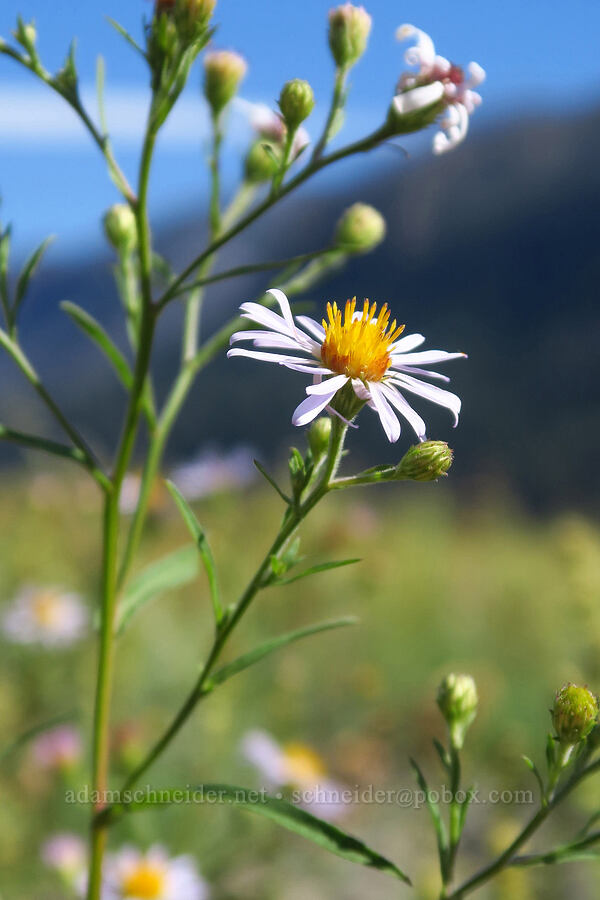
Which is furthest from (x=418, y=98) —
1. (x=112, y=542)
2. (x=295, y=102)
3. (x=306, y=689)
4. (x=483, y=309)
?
(x=483, y=309)

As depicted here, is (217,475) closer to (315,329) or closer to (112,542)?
(112,542)

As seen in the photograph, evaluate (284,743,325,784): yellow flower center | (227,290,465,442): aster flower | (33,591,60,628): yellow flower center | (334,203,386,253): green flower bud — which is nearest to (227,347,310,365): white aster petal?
(227,290,465,442): aster flower

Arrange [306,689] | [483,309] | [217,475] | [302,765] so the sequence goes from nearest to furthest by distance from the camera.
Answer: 1. [302,765]
2. [217,475]
3. [306,689]
4. [483,309]

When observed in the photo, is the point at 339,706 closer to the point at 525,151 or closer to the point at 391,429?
the point at 391,429

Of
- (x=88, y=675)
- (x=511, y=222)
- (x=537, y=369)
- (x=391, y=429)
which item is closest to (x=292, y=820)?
(x=391, y=429)

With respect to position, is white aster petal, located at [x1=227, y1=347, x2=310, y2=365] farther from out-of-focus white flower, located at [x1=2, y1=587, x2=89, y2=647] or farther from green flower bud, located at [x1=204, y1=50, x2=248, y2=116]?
out-of-focus white flower, located at [x1=2, y1=587, x2=89, y2=647]

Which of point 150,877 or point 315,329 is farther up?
point 315,329

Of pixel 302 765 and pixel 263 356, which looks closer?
pixel 263 356

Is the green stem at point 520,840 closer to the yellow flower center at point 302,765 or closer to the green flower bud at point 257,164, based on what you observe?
the green flower bud at point 257,164

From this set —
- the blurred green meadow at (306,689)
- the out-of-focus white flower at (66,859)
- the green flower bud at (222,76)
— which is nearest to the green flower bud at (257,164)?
the green flower bud at (222,76)
